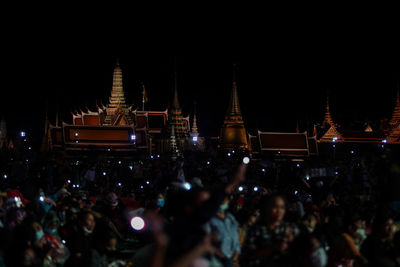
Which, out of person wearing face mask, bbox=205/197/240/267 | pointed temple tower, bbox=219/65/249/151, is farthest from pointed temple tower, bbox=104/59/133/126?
person wearing face mask, bbox=205/197/240/267

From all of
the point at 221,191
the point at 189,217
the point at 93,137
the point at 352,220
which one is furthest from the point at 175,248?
the point at 93,137

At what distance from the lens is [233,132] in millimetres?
68438

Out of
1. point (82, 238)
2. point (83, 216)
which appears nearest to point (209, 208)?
point (82, 238)

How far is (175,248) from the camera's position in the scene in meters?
4.78

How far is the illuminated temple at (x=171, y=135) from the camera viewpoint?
54.8 m

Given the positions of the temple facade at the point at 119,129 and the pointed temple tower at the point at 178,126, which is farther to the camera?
the pointed temple tower at the point at 178,126

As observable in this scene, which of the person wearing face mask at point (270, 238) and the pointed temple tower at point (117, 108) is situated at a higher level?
the pointed temple tower at point (117, 108)

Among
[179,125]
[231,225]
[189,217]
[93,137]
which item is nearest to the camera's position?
[189,217]

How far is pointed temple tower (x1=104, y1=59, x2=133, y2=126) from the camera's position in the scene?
7150 cm

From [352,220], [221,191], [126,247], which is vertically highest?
[221,191]

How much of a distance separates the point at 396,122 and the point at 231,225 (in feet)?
223

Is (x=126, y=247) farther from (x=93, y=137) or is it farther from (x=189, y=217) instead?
(x=93, y=137)

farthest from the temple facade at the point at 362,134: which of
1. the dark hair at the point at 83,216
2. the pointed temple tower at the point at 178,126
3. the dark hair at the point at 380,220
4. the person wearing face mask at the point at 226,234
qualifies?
the person wearing face mask at the point at 226,234

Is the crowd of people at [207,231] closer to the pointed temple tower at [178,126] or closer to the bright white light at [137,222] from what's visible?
the bright white light at [137,222]
